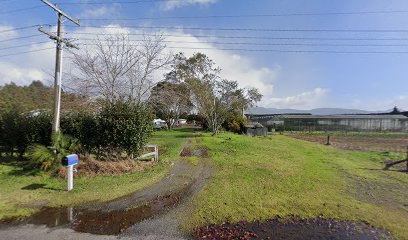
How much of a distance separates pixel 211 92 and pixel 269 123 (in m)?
21.2

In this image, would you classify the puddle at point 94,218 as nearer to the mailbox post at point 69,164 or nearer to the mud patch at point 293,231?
the mailbox post at point 69,164

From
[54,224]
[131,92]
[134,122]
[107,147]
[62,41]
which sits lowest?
[54,224]

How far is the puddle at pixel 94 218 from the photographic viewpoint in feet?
13.5

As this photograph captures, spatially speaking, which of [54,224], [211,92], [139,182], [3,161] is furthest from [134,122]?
[211,92]

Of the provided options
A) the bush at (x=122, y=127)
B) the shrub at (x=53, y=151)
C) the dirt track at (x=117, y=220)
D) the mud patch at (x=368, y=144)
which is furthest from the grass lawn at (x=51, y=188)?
the mud patch at (x=368, y=144)

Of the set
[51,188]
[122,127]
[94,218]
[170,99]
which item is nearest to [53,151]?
[51,188]

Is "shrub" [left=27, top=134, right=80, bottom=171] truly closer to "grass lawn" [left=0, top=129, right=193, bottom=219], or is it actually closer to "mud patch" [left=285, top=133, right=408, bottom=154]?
"grass lawn" [left=0, top=129, right=193, bottom=219]

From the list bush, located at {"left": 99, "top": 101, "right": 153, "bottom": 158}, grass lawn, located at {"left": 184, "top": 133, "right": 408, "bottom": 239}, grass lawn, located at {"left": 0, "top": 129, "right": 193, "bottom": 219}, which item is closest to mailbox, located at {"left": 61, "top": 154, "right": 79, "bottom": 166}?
grass lawn, located at {"left": 0, "top": 129, "right": 193, "bottom": 219}

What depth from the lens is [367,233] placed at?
3883 mm

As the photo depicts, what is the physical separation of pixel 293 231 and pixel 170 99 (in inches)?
763

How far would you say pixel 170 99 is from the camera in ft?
72.6

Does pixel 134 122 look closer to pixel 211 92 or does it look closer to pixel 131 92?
pixel 131 92

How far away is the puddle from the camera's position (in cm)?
410

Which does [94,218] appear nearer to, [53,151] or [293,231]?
[293,231]
